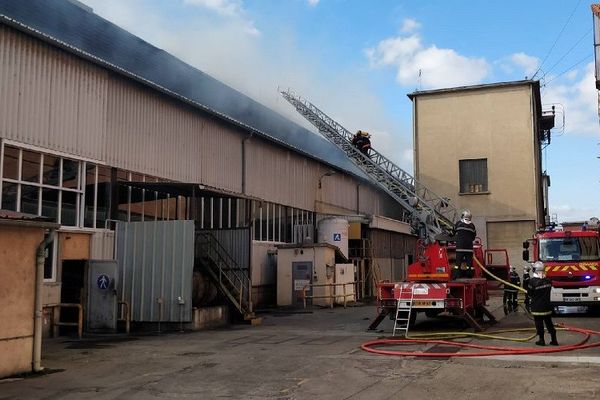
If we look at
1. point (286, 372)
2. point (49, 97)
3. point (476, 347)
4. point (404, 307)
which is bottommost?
point (286, 372)

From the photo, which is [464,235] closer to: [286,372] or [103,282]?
[286,372]

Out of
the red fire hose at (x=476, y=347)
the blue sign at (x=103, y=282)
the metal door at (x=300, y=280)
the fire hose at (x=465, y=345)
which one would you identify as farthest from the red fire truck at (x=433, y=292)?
the metal door at (x=300, y=280)

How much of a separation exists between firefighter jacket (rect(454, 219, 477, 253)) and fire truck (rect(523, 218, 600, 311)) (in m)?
4.50

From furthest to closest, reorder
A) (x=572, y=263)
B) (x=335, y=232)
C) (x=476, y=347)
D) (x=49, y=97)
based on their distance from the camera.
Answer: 1. (x=335, y=232)
2. (x=572, y=263)
3. (x=49, y=97)
4. (x=476, y=347)

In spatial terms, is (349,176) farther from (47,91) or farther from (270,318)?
(47,91)

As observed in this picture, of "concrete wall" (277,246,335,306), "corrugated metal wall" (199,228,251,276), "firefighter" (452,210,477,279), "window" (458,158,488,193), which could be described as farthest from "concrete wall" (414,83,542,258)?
"firefighter" (452,210,477,279)

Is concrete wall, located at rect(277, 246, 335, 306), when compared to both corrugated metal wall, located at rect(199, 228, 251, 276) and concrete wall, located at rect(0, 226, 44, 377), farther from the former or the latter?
concrete wall, located at rect(0, 226, 44, 377)

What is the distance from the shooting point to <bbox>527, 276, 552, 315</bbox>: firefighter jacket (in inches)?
464

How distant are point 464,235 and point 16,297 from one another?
10.1 meters

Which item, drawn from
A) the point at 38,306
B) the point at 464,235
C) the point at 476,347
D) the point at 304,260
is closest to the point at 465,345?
the point at 476,347

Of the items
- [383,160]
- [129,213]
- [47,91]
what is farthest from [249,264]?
[383,160]

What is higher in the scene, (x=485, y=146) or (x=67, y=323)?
(x=485, y=146)

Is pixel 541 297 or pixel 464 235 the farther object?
pixel 464 235

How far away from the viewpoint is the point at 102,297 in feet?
51.8
